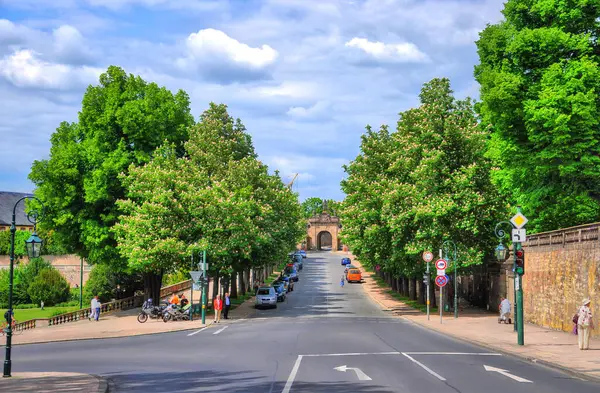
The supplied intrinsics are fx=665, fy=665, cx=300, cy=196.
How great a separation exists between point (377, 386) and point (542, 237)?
22011 millimetres

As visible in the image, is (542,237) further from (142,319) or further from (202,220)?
(142,319)

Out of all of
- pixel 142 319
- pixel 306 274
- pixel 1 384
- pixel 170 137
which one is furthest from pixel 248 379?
pixel 306 274

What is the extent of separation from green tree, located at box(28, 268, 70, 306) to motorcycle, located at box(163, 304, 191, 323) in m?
34.1

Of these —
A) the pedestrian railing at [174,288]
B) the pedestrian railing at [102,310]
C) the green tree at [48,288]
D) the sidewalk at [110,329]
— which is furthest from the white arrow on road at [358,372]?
the green tree at [48,288]

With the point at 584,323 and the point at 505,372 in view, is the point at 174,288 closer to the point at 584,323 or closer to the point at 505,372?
the point at 584,323

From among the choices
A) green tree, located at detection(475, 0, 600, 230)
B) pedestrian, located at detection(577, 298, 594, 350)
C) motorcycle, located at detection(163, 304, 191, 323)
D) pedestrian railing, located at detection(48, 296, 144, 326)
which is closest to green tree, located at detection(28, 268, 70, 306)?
pedestrian railing, located at detection(48, 296, 144, 326)

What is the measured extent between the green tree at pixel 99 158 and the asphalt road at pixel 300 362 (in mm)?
14596

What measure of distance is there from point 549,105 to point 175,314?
962 inches

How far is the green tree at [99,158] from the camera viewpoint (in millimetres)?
43531

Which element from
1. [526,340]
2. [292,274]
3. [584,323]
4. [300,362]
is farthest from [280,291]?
[300,362]

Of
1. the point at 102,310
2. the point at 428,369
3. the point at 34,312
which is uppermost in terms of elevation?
the point at 428,369

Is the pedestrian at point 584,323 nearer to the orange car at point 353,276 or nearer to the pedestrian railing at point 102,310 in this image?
the pedestrian railing at point 102,310

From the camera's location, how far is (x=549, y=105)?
31062 mm

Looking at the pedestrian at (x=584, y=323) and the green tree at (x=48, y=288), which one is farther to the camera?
the green tree at (x=48, y=288)
